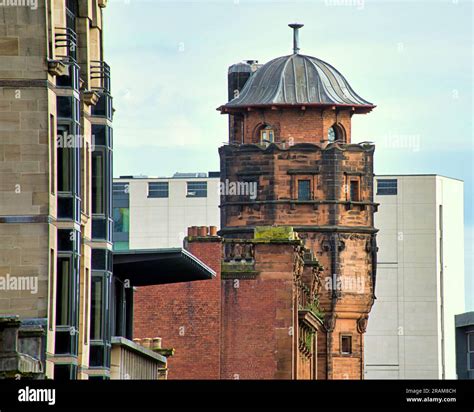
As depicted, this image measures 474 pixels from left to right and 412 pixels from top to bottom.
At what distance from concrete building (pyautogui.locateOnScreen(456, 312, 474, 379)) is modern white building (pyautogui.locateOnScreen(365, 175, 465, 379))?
7045 cm

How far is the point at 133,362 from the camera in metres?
55.9

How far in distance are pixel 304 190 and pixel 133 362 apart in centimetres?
5686

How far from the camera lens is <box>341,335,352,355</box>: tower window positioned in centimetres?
11288

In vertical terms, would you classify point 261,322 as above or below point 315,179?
below

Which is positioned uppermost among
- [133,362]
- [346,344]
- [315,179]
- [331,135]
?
[331,135]

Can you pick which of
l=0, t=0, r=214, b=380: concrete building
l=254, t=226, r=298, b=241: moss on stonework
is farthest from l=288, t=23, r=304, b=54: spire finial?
l=0, t=0, r=214, b=380: concrete building

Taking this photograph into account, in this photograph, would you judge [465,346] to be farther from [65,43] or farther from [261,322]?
[65,43]

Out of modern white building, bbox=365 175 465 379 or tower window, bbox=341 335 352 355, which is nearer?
tower window, bbox=341 335 352 355
